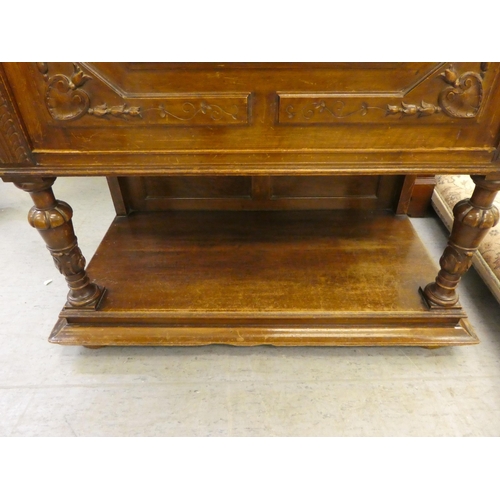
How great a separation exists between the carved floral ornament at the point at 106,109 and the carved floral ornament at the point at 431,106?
0.14 meters

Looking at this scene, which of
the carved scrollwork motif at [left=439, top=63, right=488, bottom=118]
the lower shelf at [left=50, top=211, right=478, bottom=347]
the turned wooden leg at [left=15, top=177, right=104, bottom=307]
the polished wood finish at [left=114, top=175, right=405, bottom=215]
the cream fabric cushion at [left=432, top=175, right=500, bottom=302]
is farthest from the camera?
the polished wood finish at [left=114, top=175, right=405, bottom=215]

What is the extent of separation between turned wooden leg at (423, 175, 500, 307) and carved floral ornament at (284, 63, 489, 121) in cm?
19

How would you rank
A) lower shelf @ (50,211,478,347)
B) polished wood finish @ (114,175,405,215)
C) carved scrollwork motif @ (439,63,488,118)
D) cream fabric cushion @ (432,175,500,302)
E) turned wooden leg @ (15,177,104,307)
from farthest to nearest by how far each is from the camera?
polished wood finish @ (114,175,405,215)
cream fabric cushion @ (432,175,500,302)
lower shelf @ (50,211,478,347)
turned wooden leg @ (15,177,104,307)
carved scrollwork motif @ (439,63,488,118)

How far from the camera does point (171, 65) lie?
740 mm

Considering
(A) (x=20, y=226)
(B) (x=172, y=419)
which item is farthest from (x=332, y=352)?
(A) (x=20, y=226)

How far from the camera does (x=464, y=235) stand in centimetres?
100

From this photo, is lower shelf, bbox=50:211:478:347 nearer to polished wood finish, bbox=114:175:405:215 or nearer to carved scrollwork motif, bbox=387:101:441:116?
polished wood finish, bbox=114:175:405:215

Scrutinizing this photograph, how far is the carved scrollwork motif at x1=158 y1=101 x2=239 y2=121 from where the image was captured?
0.78 meters

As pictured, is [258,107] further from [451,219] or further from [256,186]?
[451,219]

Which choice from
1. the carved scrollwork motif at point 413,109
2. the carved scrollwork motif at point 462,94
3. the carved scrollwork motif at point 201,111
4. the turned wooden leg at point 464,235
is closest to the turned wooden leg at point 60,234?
the carved scrollwork motif at point 201,111

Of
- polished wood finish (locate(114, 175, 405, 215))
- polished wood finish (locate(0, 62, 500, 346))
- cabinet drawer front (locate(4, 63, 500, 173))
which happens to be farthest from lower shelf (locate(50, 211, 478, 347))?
cabinet drawer front (locate(4, 63, 500, 173))

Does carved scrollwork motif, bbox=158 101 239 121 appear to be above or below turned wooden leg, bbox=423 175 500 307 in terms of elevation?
above

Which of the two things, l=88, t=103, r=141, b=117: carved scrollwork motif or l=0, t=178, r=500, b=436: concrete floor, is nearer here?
l=88, t=103, r=141, b=117: carved scrollwork motif

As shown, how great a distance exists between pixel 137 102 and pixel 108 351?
0.77 meters
